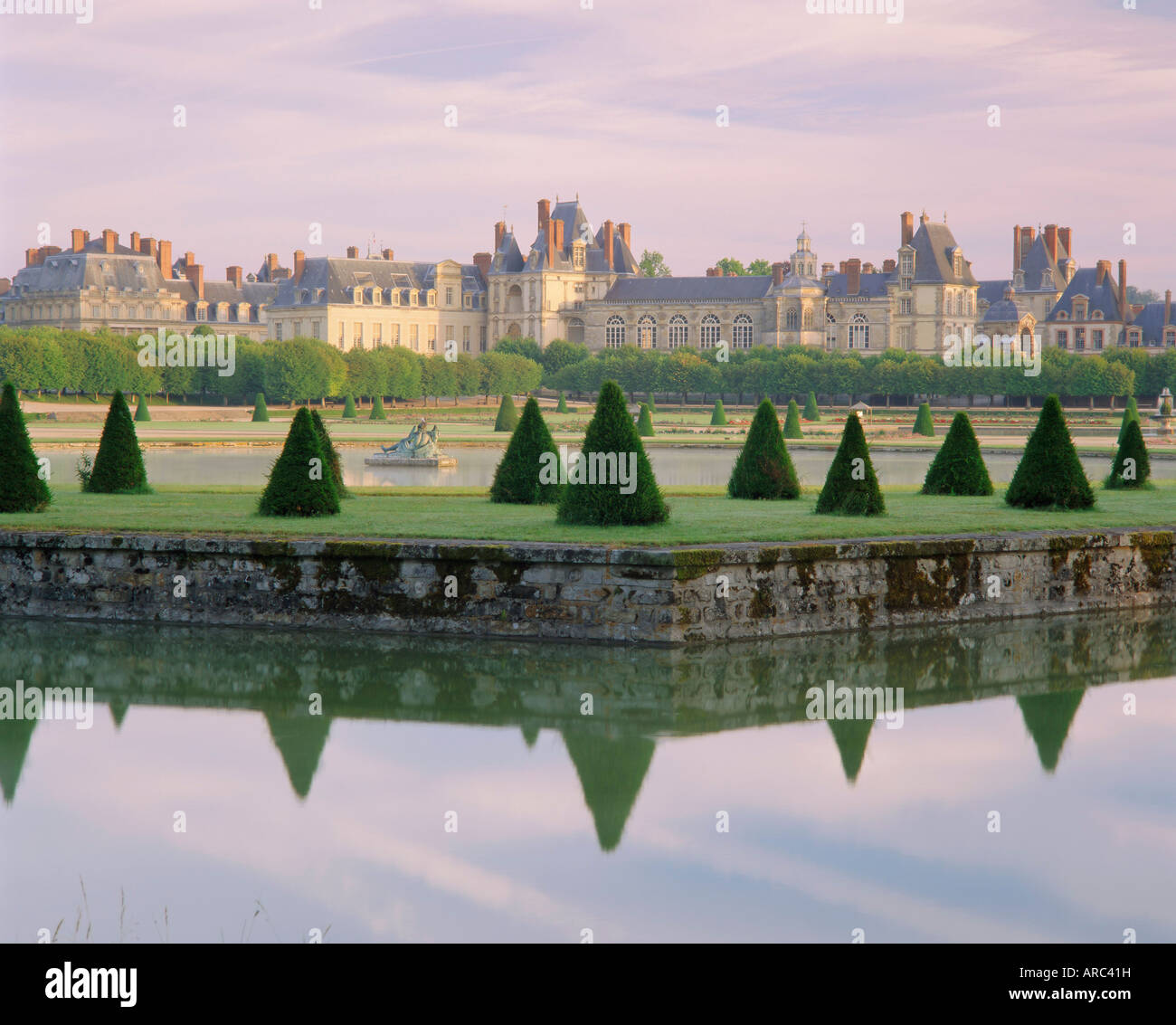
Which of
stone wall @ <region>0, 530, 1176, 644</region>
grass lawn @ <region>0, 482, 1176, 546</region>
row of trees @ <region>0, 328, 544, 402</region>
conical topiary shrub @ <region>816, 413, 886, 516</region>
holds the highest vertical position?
row of trees @ <region>0, 328, 544, 402</region>

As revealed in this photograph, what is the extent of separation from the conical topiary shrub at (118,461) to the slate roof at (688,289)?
226 ft

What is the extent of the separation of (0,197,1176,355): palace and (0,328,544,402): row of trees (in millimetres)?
20438

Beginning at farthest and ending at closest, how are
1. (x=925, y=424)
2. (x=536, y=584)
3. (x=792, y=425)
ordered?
(x=925, y=424) < (x=792, y=425) < (x=536, y=584)

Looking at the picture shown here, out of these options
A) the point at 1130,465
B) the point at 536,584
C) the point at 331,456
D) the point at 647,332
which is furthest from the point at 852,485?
the point at 647,332

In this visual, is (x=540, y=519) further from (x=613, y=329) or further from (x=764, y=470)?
(x=613, y=329)

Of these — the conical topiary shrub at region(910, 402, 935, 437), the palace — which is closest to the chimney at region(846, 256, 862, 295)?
the palace

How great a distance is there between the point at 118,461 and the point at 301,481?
2870mm

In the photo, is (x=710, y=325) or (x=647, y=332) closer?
(x=710, y=325)

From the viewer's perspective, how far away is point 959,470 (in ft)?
43.5

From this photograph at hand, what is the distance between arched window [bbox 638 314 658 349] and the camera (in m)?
81.9

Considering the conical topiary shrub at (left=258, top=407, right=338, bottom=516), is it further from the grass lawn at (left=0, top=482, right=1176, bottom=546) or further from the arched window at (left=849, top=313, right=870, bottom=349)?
the arched window at (left=849, top=313, right=870, bottom=349)

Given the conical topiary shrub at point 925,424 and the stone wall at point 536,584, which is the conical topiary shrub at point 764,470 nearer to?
the stone wall at point 536,584
